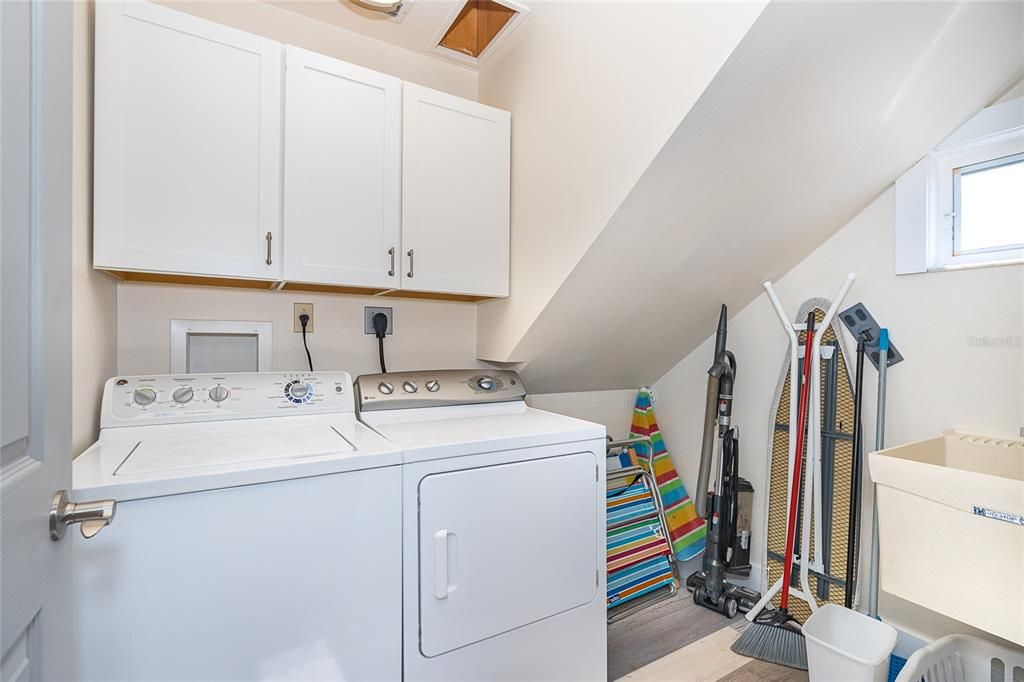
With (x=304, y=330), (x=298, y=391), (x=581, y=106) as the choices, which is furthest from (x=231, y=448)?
(x=581, y=106)

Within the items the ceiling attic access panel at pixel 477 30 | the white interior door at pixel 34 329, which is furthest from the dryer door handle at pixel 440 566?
the ceiling attic access panel at pixel 477 30

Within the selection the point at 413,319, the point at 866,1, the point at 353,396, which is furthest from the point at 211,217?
the point at 866,1

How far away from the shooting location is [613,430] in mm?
2789

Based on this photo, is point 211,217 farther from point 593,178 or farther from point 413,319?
point 593,178

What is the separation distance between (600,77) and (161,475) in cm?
173

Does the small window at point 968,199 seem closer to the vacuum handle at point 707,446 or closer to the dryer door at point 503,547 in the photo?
the vacuum handle at point 707,446

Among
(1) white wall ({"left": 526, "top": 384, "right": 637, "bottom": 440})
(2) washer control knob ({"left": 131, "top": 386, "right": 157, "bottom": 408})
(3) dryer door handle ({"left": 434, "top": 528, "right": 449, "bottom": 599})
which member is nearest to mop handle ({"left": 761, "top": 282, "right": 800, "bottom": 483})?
(1) white wall ({"left": 526, "top": 384, "right": 637, "bottom": 440})

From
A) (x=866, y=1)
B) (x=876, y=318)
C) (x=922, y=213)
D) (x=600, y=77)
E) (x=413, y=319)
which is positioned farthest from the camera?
(x=413, y=319)

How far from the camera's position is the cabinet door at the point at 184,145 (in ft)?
4.45

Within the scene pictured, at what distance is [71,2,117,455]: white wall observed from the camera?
1.23 metres

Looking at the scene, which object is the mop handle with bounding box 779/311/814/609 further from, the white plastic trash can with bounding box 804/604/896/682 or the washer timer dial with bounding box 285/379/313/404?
the washer timer dial with bounding box 285/379/313/404

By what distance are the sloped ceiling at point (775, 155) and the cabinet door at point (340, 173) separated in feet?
2.30

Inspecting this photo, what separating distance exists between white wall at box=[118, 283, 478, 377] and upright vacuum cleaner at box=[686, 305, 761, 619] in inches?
47.7

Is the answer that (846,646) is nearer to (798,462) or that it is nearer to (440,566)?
(798,462)
